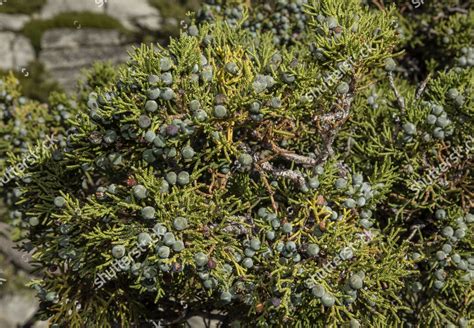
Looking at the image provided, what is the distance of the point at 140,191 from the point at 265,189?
0.36 m

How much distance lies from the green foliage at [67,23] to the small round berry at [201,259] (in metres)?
5.57

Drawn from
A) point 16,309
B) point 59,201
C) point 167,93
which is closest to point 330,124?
point 167,93

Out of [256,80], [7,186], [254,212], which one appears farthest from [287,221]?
[7,186]

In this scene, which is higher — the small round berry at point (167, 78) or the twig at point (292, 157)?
the small round berry at point (167, 78)

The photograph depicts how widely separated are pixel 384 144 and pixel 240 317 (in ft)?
2.29

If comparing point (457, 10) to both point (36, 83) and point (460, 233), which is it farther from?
point (36, 83)

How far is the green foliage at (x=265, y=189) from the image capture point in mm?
1372

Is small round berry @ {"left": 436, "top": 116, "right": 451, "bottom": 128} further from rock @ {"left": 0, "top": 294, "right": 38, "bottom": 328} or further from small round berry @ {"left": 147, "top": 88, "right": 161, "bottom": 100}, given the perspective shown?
rock @ {"left": 0, "top": 294, "right": 38, "bottom": 328}

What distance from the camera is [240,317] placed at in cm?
171

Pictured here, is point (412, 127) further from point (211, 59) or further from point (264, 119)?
point (211, 59)

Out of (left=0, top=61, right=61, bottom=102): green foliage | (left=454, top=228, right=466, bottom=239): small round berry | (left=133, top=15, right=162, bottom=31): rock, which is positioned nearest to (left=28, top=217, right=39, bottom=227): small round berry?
(left=454, top=228, right=466, bottom=239): small round berry

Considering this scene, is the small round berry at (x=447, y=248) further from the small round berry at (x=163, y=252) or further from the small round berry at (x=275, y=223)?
the small round berry at (x=163, y=252)

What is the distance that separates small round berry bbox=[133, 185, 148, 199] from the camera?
135 centimetres

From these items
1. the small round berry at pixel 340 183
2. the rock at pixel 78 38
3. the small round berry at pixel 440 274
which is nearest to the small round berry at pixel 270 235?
the small round berry at pixel 340 183
